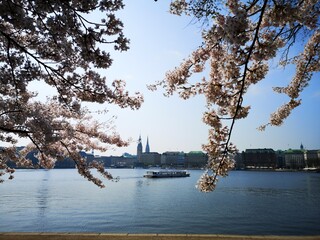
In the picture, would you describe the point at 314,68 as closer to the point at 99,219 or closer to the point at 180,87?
the point at 180,87

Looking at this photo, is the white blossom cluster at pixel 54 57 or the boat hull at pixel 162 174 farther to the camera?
the boat hull at pixel 162 174

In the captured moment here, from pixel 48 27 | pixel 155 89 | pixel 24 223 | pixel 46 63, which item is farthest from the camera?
pixel 24 223

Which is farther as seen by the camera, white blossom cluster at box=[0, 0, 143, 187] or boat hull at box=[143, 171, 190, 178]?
boat hull at box=[143, 171, 190, 178]

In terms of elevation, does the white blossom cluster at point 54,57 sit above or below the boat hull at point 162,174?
above

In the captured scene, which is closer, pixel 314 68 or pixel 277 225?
pixel 314 68

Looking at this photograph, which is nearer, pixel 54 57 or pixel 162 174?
pixel 54 57

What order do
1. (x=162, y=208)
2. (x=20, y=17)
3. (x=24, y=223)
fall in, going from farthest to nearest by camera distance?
(x=162, y=208) < (x=24, y=223) < (x=20, y=17)

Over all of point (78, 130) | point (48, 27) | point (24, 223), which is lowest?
point (24, 223)

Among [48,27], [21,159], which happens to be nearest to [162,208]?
[21,159]

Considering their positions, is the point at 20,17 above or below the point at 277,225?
above

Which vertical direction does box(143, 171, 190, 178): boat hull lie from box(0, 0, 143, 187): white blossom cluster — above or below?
below

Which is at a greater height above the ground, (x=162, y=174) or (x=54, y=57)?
(x=54, y=57)

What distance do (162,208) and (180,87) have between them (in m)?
30.7

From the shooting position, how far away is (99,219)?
2788 cm
